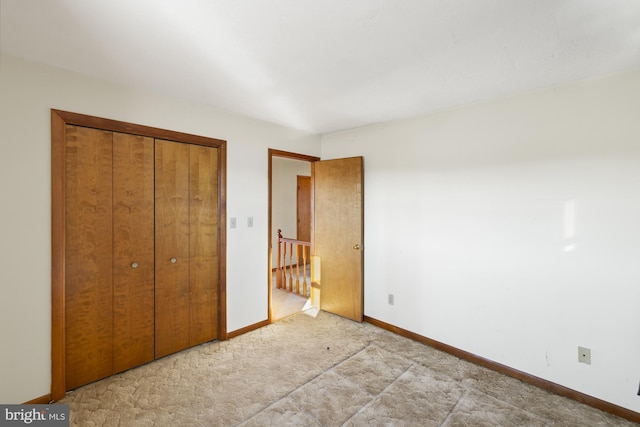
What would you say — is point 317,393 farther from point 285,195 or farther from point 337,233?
point 285,195

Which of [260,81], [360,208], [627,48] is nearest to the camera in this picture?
[627,48]

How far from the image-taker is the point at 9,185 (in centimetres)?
178

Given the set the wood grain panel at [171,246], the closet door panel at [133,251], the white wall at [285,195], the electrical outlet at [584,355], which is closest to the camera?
the electrical outlet at [584,355]

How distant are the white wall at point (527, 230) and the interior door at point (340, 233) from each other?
1.01ft

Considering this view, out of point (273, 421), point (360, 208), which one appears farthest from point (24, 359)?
point (360, 208)

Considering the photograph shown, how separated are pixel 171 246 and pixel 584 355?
3.27 metres

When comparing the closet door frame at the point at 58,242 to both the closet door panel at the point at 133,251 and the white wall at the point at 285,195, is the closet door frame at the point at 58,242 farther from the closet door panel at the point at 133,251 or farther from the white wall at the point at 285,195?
the white wall at the point at 285,195

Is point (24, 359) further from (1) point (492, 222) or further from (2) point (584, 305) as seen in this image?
(2) point (584, 305)

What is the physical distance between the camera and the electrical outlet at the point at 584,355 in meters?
2.02

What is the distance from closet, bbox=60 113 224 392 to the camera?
2059mm

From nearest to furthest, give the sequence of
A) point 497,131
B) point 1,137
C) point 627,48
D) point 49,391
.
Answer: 1. point 627,48
2. point 1,137
3. point 49,391
4. point 497,131

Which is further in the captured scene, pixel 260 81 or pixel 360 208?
pixel 360 208

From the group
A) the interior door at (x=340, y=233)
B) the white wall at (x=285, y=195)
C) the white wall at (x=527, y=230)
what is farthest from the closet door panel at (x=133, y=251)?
the white wall at (x=285, y=195)

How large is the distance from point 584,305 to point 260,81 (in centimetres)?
280
